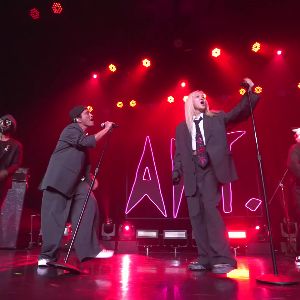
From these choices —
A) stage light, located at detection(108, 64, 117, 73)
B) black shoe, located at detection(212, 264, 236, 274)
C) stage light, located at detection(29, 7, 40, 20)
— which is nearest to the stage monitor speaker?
stage light, located at detection(29, 7, 40, 20)

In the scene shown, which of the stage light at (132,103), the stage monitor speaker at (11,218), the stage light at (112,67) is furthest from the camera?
the stage light at (132,103)

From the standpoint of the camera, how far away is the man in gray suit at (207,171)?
331 cm

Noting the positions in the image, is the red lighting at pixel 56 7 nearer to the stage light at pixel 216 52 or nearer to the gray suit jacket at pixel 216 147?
the stage light at pixel 216 52

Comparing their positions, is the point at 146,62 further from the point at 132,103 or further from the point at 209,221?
the point at 209,221

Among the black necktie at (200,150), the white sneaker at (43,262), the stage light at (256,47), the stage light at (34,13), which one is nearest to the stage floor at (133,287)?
the white sneaker at (43,262)

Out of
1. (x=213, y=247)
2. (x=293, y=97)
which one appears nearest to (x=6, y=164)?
(x=213, y=247)

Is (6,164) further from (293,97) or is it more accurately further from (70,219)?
(293,97)

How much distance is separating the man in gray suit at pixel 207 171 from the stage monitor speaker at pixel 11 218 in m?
4.19

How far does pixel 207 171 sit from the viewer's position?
353cm

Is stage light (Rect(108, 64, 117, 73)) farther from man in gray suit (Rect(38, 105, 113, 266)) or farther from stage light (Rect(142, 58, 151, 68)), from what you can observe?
man in gray suit (Rect(38, 105, 113, 266))

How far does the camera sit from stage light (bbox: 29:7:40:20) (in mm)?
6784

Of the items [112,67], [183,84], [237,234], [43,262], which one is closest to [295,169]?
[237,234]

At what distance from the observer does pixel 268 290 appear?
2.34 metres

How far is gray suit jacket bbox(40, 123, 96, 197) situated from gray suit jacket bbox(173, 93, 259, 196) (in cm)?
95
